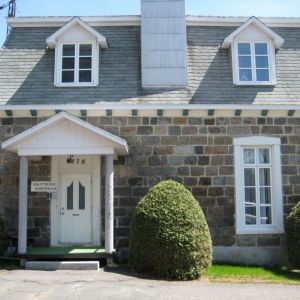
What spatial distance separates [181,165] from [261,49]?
446 centimetres

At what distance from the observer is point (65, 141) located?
38.2ft

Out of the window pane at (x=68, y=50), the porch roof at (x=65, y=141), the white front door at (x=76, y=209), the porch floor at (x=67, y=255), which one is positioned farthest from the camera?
the window pane at (x=68, y=50)

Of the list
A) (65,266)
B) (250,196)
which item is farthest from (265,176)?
(65,266)

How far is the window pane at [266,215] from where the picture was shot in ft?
42.6

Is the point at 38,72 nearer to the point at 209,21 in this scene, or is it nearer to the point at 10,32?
the point at 10,32

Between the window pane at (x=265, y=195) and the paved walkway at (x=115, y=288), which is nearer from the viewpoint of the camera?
the paved walkway at (x=115, y=288)

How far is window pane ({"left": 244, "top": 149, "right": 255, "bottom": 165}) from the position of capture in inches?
515

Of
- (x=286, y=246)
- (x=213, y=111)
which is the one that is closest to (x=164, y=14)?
(x=213, y=111)

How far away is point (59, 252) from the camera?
11.7 meters

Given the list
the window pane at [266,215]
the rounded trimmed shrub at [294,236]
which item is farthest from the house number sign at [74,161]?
the rounded trimmed shrub at [294,236]

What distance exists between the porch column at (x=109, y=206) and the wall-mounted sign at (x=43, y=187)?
6.24 ft

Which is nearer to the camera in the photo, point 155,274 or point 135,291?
point 135,291

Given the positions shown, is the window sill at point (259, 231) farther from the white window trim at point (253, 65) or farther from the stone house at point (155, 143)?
the white window trim at point (253, 65)

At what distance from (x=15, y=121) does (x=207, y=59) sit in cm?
603
